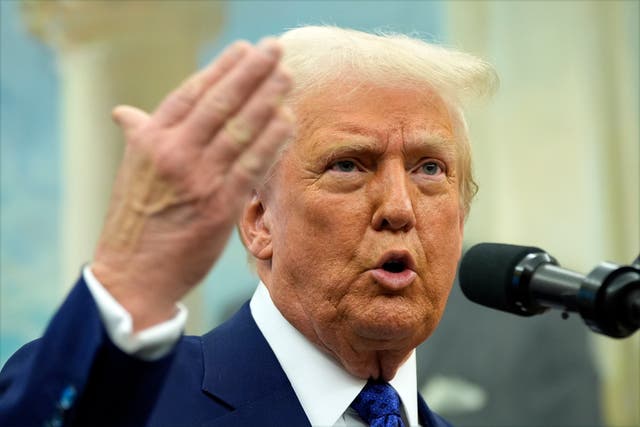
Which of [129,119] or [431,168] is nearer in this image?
[129,119]

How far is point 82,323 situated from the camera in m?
2.10

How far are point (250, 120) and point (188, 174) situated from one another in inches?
5.9

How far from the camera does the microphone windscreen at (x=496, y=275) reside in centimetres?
236

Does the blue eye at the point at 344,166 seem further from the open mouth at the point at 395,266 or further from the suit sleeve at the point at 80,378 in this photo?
the suit sleeve at the point at 80,378

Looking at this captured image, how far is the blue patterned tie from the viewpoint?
9.83ft

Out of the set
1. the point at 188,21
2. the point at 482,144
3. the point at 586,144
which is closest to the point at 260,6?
the point at 188,21

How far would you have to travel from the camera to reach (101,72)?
5.41 meters

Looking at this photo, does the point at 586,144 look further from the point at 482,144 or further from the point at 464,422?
the point at 464,422

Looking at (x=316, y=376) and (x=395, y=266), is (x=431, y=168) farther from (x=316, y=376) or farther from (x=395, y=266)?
(x=316, y=376)

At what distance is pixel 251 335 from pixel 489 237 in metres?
3.24

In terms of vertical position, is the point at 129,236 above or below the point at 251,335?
above

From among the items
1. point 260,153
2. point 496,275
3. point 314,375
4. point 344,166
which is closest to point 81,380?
point 260,153

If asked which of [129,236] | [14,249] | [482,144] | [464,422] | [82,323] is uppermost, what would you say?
[129,236]

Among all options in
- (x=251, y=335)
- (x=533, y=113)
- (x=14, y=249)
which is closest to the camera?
(x=251, y=335)
